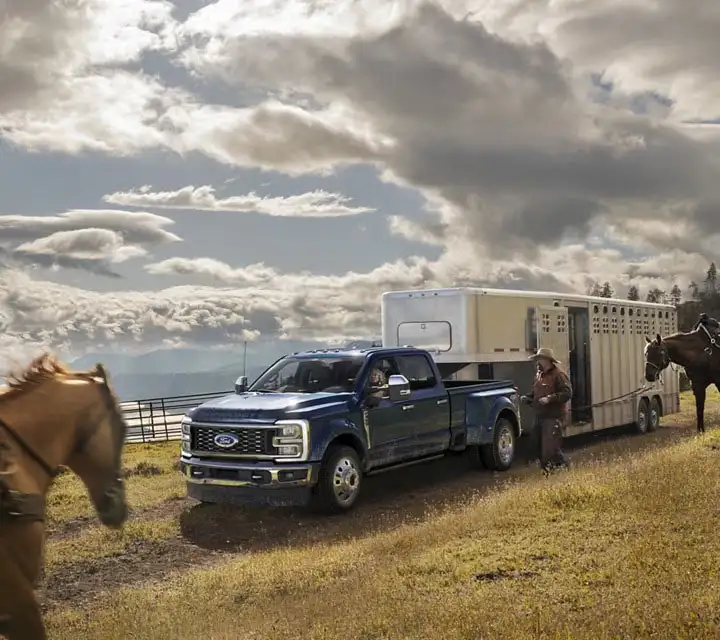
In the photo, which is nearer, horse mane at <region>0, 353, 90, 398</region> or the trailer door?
horse mane at <region>0, 353, 90, 398</region>

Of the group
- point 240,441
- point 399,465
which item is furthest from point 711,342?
point 240,441

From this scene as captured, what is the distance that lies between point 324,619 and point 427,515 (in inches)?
182

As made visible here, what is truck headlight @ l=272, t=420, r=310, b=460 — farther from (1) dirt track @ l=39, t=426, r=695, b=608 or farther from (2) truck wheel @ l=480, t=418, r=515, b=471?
(2) truck wheel @ l=480, t=418, r=515, b=471

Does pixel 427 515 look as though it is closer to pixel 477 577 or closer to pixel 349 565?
pixel 349 565

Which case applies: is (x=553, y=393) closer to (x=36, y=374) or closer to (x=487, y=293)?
(x=487, y=293)

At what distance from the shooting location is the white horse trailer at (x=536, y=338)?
1619 cm

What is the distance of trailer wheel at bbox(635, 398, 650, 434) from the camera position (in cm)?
2164

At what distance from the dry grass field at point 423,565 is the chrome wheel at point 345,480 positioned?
277 millimetres

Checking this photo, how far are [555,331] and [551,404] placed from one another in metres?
4.65

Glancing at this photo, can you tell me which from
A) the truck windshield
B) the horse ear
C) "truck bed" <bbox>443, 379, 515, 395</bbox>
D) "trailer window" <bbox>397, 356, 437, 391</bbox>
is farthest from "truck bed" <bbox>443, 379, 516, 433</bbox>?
the horse ear

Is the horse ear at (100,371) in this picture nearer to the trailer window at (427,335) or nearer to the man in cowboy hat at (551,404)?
the man in cowboy hat at (551,404)

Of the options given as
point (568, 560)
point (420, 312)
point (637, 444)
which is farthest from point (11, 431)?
point (637, 444)

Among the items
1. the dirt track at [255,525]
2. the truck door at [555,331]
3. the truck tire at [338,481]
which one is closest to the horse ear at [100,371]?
the dirt track at [255,525]

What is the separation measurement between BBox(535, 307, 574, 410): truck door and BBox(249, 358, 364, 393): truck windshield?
20.2 feet
